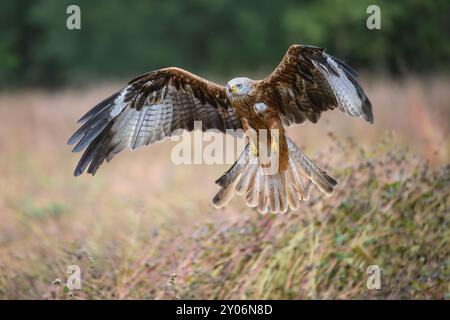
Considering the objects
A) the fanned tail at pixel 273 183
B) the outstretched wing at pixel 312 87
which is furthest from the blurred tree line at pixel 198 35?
the fanned tail at pixel 273 183

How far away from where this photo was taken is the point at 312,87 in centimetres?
594

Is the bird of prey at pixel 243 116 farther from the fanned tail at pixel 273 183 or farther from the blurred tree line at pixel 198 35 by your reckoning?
the blurred tree line at pixel 198 35

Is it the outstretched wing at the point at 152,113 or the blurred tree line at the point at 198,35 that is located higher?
the blurred tree line at the point at 198,35

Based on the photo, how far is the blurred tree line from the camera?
832 inches

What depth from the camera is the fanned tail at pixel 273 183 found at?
19.0 ft

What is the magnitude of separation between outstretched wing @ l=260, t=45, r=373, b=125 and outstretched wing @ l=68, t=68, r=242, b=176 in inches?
19.1

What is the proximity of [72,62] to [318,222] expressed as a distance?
18993mm

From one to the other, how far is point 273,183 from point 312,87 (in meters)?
0.76

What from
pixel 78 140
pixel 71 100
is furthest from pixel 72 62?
pixel 78 140

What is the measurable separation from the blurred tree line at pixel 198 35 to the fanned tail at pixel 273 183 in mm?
15039

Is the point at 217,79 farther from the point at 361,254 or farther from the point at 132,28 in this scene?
the point at 361,254

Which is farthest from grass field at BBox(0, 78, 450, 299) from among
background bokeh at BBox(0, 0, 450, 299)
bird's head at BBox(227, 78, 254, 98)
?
bird's head at BBox(227, 78, 254, 98)

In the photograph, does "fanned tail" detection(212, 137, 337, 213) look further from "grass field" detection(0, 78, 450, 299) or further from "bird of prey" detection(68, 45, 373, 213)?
"grass field" detection(0, 78, 450, 299)
